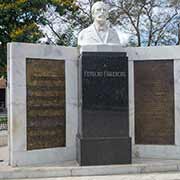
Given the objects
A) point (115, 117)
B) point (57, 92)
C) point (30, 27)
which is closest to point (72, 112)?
point (57, 92)

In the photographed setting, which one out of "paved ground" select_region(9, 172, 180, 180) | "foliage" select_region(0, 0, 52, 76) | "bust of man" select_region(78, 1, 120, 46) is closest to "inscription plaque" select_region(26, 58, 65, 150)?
"bust of man" select_region(78, 1, 120, 46)

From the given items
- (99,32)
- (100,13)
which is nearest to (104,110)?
(99,32)

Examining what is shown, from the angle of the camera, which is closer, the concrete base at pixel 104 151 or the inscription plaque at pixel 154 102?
the concrete base at pixel 104 151

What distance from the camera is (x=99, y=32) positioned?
9.87 metres

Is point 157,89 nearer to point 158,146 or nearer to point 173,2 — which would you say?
point 158,146

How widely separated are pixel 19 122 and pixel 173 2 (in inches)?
762

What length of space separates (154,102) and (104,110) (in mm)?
1713

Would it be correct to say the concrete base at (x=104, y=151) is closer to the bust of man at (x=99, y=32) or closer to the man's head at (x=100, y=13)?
the bust of man at (x=99, y=32)

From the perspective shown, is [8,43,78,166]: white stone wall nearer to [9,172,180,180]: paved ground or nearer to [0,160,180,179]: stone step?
[0,160,180,179]: stone step

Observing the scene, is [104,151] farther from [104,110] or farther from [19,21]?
[19,21]

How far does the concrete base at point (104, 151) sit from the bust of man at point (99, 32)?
2.30m

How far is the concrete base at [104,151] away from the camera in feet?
30.4

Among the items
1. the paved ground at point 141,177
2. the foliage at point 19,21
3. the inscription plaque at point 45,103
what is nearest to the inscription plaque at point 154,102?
the paved ground at point 141,177

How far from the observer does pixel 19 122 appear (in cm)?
943
